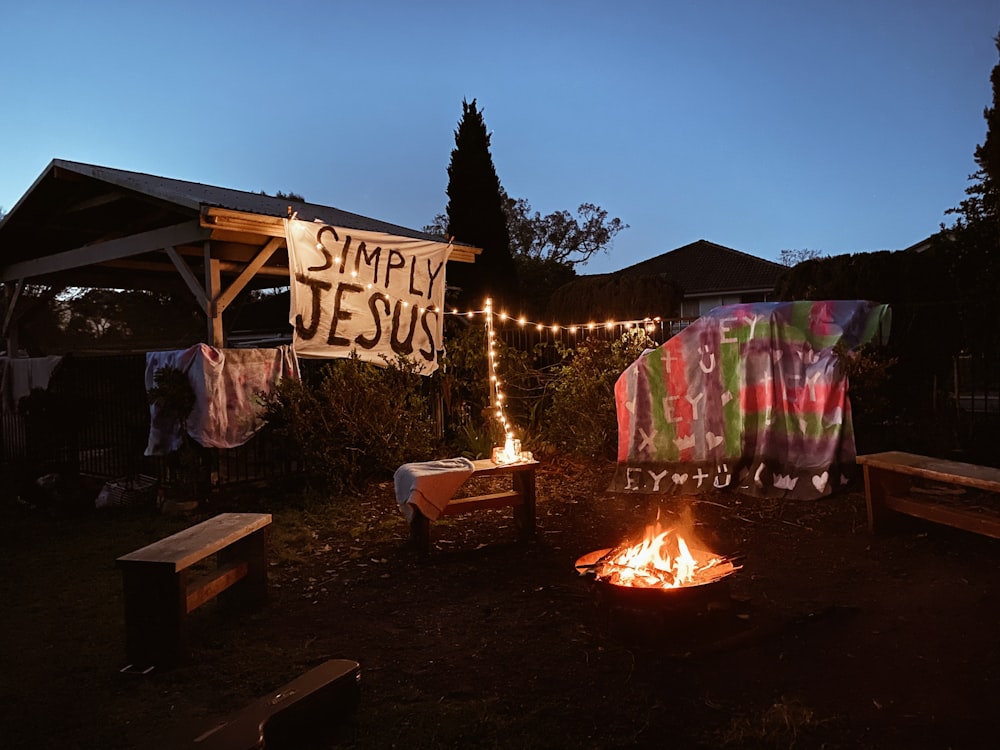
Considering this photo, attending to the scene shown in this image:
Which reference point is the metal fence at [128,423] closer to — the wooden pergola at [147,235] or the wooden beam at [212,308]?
the wooden beam at [212,308]

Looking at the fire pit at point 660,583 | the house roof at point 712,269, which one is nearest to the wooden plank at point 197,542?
the fire pit at point 660,583

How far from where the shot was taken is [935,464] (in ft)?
17.9

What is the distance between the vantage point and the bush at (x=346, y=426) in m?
8.05

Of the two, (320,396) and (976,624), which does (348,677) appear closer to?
(976,624)

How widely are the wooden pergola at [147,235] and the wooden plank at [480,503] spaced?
12.7 ft

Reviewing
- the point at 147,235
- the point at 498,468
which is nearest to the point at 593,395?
the point at 498,468

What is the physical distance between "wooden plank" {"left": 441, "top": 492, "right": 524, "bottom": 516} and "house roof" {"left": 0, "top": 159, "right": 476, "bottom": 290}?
4.23m

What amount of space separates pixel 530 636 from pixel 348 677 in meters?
1.21

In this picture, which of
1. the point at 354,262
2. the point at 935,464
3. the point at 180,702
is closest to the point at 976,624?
the point at 935,464

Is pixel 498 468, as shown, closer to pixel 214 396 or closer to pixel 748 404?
pixel 748 404

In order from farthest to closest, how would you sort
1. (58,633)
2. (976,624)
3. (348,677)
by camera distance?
(58,633) < (976,624) < (348,677)

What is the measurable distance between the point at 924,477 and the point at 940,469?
1.13 feet

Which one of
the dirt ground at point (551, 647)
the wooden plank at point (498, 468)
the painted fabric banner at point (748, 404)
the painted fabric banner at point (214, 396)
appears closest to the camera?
the dirt ground at point (551, 647)

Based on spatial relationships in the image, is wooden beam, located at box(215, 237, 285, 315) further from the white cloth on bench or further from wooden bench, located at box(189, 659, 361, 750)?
wooden bench, located at box(189, 659, 361, 750)
